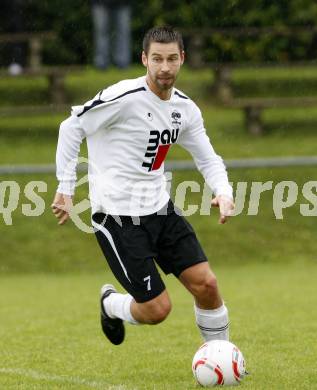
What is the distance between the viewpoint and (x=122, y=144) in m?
6.88

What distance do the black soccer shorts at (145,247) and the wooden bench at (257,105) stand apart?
11.5 metres

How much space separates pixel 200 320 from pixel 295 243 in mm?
7898

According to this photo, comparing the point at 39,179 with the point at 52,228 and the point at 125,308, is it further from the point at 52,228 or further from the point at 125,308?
the point at 125,308

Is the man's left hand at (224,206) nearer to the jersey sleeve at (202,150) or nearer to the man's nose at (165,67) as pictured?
→ the jersey sleeve at (202,150)

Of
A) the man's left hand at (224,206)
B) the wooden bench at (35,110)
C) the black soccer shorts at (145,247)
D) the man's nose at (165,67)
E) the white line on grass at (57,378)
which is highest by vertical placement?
the man's nose at (165,67)

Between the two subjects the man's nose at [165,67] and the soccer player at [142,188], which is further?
the soccer player at [142,188]

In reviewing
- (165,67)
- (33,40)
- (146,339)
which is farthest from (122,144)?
(33,40)

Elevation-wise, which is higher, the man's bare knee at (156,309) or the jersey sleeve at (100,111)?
the jersey sleeve at (100,111)

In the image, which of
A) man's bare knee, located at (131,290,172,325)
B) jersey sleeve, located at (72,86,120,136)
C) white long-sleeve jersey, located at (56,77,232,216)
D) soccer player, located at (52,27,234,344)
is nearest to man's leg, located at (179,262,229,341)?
soccer player, located at (52,27,234,344)

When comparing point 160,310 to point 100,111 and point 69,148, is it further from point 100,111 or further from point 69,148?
point 100,111

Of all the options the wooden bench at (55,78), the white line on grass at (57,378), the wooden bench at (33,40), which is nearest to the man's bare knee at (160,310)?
the white line on grass at (57,378)

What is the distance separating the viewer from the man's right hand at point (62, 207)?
21.9ft

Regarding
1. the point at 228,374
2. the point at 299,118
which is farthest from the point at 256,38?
the point at 228,374

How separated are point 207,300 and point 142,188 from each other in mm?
815
